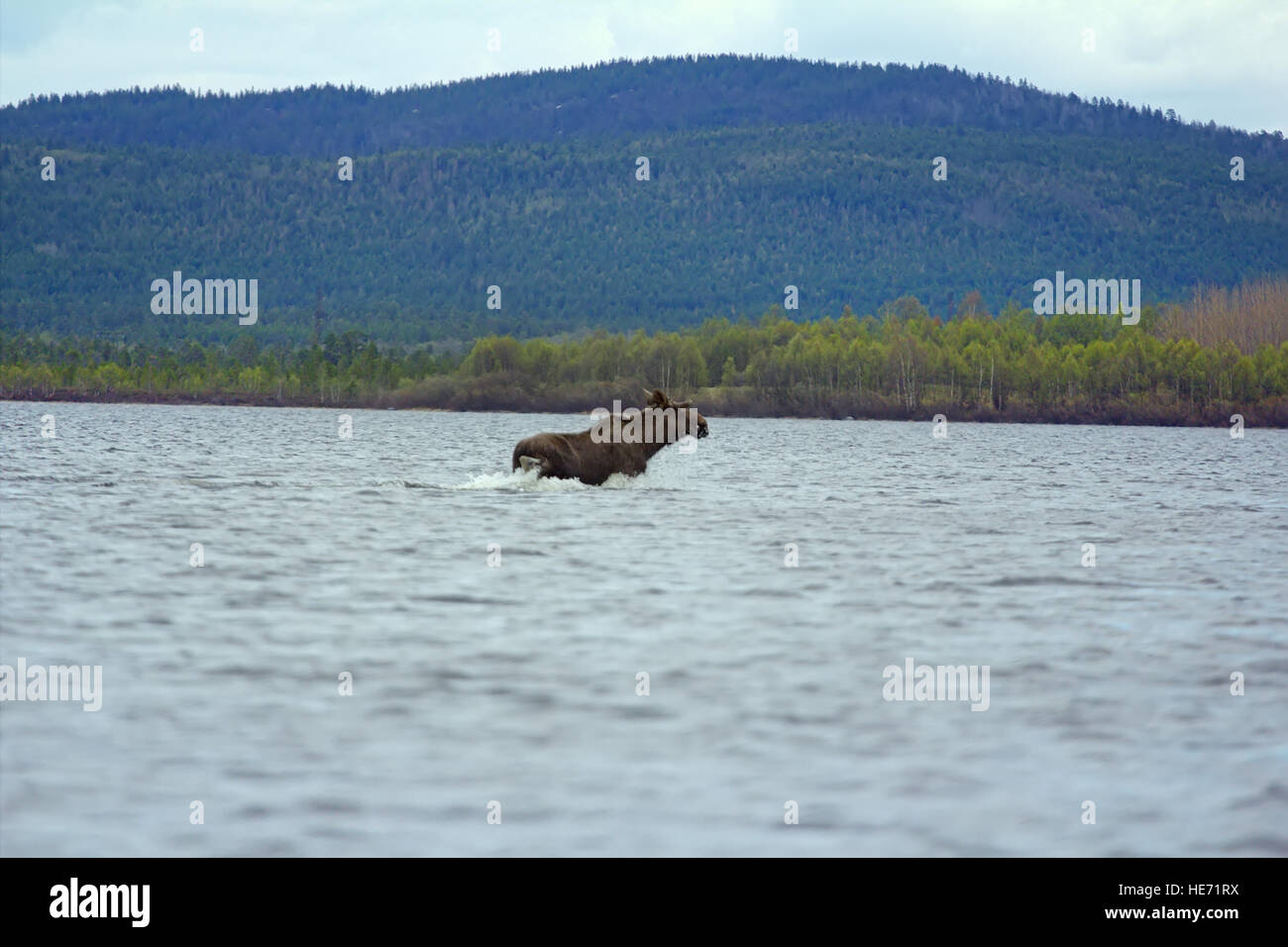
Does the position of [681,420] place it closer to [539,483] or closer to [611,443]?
[611,443]

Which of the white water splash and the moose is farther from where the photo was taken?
the white water splash

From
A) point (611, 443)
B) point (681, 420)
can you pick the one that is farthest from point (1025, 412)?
point (611, 443)

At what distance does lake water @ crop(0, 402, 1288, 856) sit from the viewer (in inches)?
420

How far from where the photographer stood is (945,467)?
206 feet

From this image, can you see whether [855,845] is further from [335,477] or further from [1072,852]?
[335,477]

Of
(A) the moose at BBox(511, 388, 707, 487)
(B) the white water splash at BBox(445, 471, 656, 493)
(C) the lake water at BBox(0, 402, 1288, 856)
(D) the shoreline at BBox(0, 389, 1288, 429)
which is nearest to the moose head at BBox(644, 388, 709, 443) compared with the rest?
(A) the moose at BBox(511, 388, 707, 487)

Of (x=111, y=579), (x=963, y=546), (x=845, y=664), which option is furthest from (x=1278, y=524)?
(x=111, y=579)

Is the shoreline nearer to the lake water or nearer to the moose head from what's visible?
the moose head

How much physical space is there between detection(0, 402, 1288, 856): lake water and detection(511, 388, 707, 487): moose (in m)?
5.27

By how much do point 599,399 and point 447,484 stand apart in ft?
511

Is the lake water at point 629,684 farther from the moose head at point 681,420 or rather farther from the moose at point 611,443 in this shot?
the moose head at point 681,420

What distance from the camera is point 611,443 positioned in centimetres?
3859

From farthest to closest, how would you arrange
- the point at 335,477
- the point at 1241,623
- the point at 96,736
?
the point at 335,477 → the point at 1241,623 → the point at 96,736

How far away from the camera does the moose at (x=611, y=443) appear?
37.8 metres
